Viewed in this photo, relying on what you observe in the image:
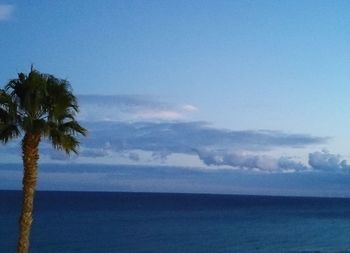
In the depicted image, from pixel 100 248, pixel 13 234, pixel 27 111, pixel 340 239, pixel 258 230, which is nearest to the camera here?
pixel 27 111

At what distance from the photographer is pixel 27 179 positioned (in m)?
18.7

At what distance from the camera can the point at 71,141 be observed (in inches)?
746

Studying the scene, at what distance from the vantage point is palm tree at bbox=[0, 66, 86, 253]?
60.1 feet

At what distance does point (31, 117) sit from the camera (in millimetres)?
18406

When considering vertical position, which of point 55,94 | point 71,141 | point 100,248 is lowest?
point 100,248

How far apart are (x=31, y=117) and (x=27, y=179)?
6.63 feet

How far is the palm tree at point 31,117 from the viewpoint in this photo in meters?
18.3

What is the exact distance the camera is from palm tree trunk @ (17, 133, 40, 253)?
18.5 meters

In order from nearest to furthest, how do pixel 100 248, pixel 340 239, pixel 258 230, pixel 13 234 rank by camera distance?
pixel 100 248, pixel 13 234, pixel 340 239, pixel 258 230

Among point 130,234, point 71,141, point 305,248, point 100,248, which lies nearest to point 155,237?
point 130,234

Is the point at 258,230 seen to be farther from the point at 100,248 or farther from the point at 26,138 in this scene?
the point at 26,138

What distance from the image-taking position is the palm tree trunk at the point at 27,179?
1855 centimetres

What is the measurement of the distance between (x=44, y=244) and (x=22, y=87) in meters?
37.3

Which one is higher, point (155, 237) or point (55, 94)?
point (55, 94)
